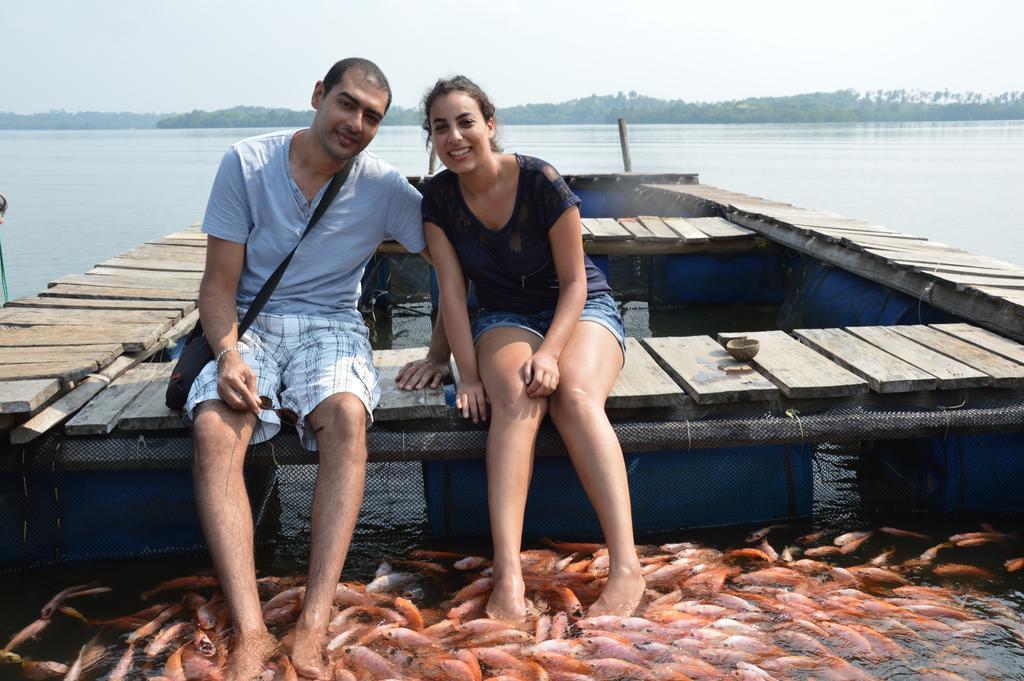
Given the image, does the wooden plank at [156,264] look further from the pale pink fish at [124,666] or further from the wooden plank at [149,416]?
the pale pink fish at [124,666]

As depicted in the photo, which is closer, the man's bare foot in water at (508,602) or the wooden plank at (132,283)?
the man's bare foot in water at (508,602)

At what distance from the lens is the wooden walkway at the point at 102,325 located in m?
3.92

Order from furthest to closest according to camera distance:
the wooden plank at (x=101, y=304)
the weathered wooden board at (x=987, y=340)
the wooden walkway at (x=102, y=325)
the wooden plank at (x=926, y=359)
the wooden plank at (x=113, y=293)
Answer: the wooden plank at (x=113, y=293) → the wooden plank at (x=101, y=304) → the weathered wooden board at (x=987, y=340) → the wooden plank at (x=926, y=359) → the wooden walkway at (x=102, y=325)

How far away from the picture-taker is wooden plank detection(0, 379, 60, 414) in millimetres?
3660

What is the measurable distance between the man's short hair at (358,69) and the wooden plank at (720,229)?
6.02 meters

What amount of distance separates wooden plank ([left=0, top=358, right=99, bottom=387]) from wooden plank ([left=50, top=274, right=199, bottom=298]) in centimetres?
204

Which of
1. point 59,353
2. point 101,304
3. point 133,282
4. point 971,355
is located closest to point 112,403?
point 59,353

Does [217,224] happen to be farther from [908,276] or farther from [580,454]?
[908,276]

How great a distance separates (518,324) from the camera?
4.02 metres

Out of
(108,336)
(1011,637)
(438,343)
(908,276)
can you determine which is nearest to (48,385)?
(108,336)

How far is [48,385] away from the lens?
389 centimetres

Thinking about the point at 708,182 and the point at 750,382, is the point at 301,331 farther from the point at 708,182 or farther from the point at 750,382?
the point at 708,182

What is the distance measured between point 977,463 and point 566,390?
2.48 metres

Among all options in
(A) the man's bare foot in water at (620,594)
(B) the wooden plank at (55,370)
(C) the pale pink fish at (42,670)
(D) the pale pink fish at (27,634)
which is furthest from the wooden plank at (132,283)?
(A) the man's bare foot in water at (620,594)
